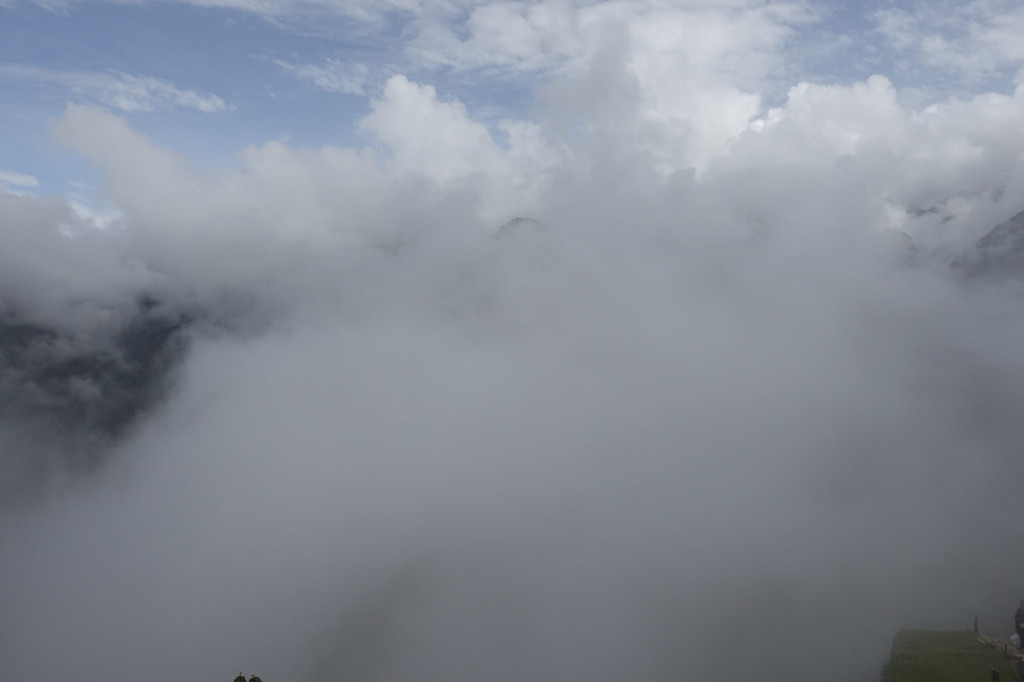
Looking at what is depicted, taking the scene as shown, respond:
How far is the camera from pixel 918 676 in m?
82.1

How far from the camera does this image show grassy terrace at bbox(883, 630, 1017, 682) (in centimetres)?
7800

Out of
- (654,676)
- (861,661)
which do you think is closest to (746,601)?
(654,676)

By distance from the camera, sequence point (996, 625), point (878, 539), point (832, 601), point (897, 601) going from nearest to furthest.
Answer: point (996, 625) < point (897, 601) < point (832, 601) < point (878, 539)

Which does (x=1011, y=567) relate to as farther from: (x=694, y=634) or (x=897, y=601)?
(x=694, y=634)

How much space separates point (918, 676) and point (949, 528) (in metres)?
140

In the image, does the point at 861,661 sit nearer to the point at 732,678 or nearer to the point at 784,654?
the point at 784,654

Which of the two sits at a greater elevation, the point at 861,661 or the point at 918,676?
the point at 918,676

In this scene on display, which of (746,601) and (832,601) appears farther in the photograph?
(746,601)

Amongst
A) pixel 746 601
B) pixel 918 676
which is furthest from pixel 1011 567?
pixel 918 676

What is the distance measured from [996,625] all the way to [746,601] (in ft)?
218

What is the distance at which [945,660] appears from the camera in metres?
84.2

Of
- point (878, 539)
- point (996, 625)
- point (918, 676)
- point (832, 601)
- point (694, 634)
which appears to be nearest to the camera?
point (918, 676)

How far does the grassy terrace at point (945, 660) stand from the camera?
7800 centimetres

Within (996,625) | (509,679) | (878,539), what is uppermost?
(878,539)
